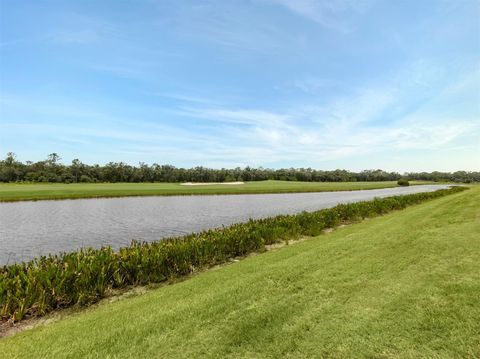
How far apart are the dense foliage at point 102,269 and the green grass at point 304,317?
142 centimetres

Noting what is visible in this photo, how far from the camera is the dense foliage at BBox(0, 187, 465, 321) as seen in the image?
702cm

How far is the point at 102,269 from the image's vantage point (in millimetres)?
8359

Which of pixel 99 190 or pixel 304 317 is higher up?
pixel 304 317

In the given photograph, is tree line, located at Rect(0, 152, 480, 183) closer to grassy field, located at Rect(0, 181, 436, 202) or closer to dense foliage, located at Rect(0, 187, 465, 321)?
grassy field, located at Rect(0, 181, 436, 202)

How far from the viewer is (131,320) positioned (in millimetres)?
5582

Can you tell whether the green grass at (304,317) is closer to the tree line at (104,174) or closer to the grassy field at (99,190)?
the grassy field at (99,190)

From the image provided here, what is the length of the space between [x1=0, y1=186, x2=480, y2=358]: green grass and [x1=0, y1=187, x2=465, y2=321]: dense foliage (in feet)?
4.67

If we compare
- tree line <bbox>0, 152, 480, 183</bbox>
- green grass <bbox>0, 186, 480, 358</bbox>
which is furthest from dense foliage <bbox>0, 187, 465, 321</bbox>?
tree line <bbox>0, 152, 480, 183</bbox>

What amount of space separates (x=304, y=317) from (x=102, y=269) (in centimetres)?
599

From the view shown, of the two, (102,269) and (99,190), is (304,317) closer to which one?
(102,269)

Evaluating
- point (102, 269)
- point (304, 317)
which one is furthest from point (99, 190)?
point (304, 317)

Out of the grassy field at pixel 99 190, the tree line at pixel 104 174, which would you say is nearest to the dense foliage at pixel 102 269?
the grassy field at pixel 99 190

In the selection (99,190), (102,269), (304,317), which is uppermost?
(304,317)

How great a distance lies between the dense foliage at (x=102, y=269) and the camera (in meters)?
7.02
